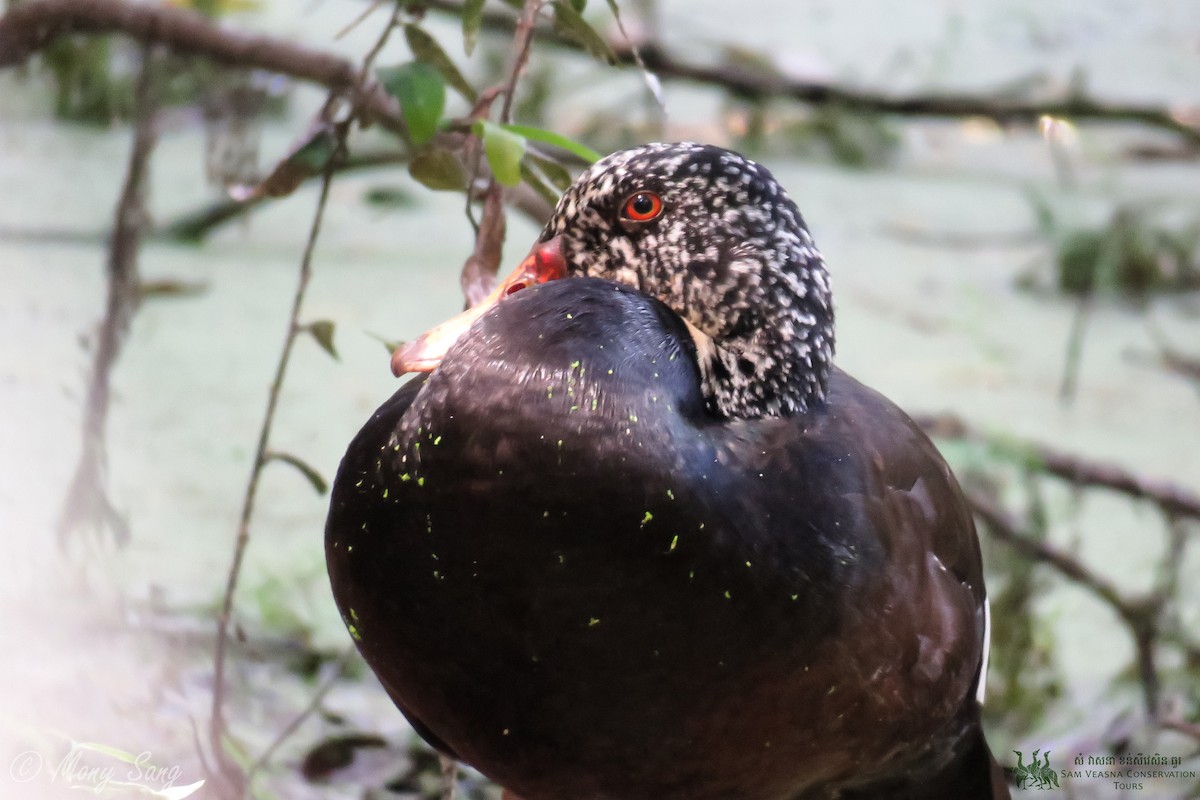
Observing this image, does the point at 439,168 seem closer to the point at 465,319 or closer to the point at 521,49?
the point at 521,49

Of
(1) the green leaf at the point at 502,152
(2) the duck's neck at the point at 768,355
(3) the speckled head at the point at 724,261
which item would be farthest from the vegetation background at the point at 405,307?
(2) the duck's neck at the point at 768,355

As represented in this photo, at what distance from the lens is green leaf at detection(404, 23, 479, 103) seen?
125cm

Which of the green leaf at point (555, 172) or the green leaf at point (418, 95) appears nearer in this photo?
the green leaf at point (418, 95)

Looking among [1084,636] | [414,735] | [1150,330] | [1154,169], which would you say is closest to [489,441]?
[414,735]

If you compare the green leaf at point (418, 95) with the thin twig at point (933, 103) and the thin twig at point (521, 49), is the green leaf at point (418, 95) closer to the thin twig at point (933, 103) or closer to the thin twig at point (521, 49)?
the thin twig at point (521, 49)

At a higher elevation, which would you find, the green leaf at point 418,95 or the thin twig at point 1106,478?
the green leaf at point 418,95

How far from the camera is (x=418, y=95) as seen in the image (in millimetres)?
1102

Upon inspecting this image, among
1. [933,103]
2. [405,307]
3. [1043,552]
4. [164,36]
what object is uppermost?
[164,36]

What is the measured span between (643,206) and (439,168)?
0.27m

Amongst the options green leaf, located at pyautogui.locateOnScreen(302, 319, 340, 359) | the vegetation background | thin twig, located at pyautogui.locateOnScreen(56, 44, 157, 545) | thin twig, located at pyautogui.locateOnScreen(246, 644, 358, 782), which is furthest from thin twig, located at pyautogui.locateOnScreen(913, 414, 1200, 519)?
thin twig, located at pyautogui.locateOnScreen(56, 44, 157, 545)

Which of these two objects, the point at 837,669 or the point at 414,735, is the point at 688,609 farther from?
the point at 414,735

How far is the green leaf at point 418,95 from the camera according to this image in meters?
1.10

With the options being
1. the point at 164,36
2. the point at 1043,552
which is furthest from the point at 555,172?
the point at 1043,552

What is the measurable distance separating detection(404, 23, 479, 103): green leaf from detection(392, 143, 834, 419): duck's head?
35cm
